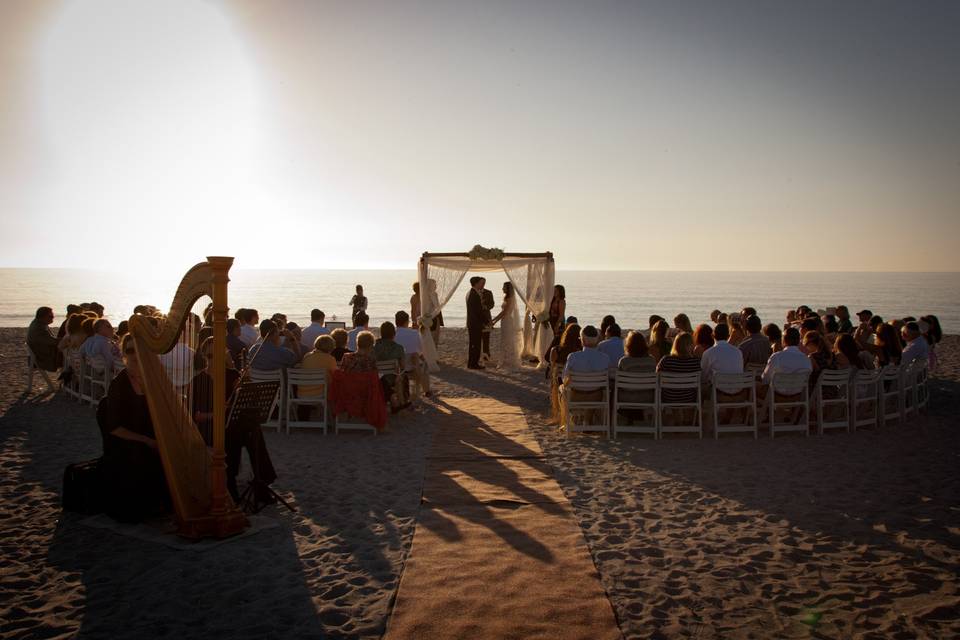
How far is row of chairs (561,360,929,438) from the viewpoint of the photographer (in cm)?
885

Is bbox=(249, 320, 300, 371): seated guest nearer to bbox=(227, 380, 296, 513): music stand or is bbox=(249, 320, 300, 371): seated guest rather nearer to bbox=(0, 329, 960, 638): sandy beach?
bbox=(0, 329, 960, 638): sandy beach

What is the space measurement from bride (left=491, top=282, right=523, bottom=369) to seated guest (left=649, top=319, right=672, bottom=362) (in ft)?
18.3

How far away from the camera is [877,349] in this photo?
11406 mm

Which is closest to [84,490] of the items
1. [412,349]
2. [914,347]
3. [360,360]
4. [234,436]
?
[234,436]

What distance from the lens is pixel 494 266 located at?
16.1 m

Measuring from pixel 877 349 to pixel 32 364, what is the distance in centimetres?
1358

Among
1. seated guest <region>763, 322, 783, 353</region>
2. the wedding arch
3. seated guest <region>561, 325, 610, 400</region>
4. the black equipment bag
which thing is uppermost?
the wedding arch

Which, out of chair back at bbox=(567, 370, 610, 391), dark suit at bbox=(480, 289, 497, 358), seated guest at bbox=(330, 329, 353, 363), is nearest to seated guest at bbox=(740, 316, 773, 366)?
chair back at bbox=(567, 370, 610, 391)

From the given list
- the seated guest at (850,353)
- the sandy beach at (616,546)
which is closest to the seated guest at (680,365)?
the sandy beach at (616,546)

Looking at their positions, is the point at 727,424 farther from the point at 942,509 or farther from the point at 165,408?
the point at 165,408

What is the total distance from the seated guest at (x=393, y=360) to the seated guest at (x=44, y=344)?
17.8 feet

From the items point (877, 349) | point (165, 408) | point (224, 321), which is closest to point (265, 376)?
point (165, 408)

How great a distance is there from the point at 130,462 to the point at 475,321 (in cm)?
1058

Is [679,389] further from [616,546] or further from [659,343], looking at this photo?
[616,546]
